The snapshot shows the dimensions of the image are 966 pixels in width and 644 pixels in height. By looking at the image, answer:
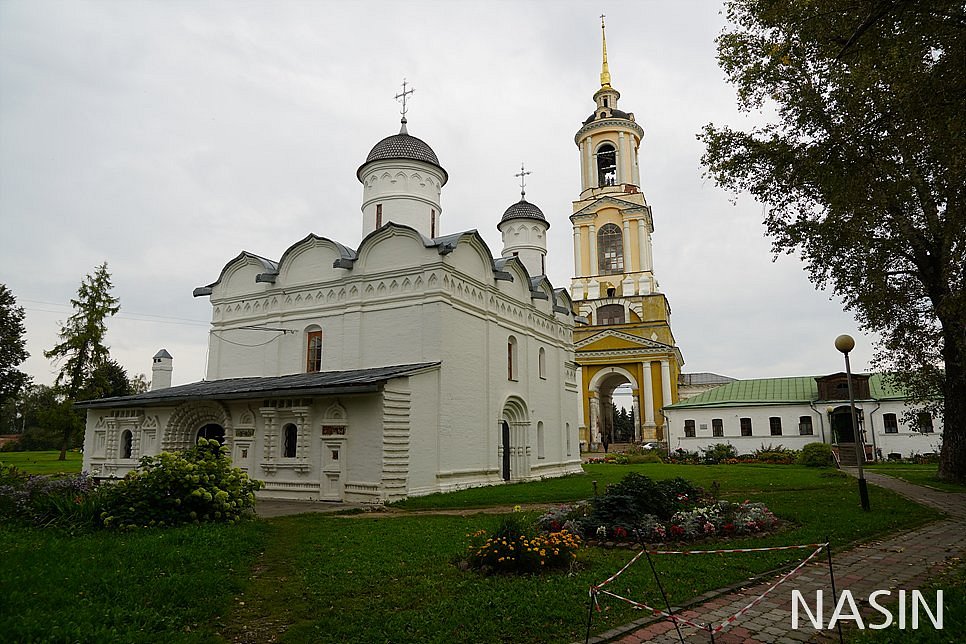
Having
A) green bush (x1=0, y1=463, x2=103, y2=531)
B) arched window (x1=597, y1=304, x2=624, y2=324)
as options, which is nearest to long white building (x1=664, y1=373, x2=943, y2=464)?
arched window (x1=597, y1=304, x2=624, y2=324)

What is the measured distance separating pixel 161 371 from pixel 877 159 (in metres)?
25.2

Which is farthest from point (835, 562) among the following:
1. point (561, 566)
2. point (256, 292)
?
point (256, 292)

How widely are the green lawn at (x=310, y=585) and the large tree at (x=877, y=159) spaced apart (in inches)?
225

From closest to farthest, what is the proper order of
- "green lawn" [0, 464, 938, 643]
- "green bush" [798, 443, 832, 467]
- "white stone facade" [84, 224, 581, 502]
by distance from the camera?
"green lawn" [0, 464, 938, 643] < "white stone facade" [84, 224, 581, 502] < "green bush" [798, 443, 832, 467]

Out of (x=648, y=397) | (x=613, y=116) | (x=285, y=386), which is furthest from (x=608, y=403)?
(x=285, y=386)

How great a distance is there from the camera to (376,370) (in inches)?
689

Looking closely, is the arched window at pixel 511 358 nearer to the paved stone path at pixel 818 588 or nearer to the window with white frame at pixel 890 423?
the paved stone path at pixel 818 588

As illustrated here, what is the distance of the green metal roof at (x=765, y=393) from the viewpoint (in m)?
35.4

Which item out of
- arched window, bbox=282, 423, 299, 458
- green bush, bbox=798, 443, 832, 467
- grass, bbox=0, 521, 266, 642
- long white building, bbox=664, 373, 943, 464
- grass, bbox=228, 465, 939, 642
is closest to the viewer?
grass, bbox=0, 521, 266, 642

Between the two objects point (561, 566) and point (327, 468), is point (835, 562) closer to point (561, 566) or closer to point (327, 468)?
point (561, 566)

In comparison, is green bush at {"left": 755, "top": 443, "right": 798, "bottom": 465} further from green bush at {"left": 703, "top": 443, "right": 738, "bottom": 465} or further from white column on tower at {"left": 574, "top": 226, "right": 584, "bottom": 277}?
white column on tower at {"left": 574, "top": 226, "right": 584, "bottom": 277}

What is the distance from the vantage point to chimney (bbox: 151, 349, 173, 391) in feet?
82.6

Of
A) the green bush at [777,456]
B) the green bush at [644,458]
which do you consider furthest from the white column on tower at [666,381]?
the green bush at [777,456]

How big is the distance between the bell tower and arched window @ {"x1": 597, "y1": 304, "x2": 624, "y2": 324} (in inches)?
3.1
